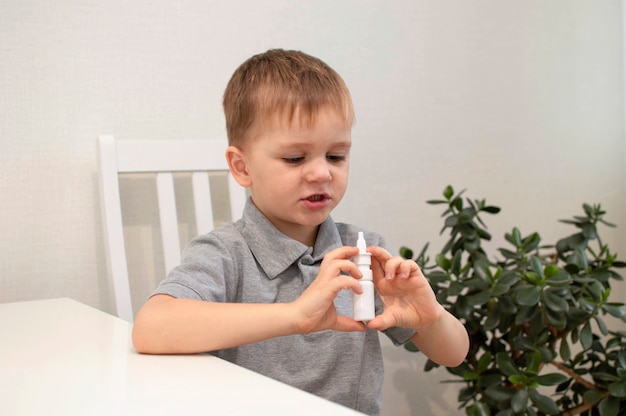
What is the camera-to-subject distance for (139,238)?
4.36 ft

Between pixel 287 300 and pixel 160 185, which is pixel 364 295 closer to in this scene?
pixel 287 300

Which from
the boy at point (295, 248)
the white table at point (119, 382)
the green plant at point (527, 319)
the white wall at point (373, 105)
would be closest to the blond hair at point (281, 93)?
the boy at point (295, 248)

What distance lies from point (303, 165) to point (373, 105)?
0.82 metres

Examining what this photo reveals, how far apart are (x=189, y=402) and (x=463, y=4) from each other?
1534mm

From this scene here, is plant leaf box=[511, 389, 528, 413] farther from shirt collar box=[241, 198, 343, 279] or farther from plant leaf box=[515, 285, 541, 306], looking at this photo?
shirt collar box=[241, 198, 343, 279]

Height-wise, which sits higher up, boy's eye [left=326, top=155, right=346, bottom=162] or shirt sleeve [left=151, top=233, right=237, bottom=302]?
boy's eye [left=326, top=155, right=346, bottom=162]

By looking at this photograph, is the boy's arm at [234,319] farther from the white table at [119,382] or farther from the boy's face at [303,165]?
the boy's face at [303,165]

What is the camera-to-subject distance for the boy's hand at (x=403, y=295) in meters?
0.73

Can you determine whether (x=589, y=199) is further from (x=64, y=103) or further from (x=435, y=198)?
(x=64, y=103)

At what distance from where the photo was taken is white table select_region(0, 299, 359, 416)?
1.44 feet

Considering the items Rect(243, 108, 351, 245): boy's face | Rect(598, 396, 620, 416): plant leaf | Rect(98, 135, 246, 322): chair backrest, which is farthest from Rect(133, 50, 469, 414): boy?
Rect(598, 396, 620, 416): plant leaf

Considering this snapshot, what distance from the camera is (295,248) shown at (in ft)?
2.93

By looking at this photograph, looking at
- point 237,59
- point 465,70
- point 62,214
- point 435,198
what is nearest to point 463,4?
point 465,70

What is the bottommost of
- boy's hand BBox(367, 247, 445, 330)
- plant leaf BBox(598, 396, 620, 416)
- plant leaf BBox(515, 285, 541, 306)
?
plant leaf BBox(598, 396, 620, 416)
